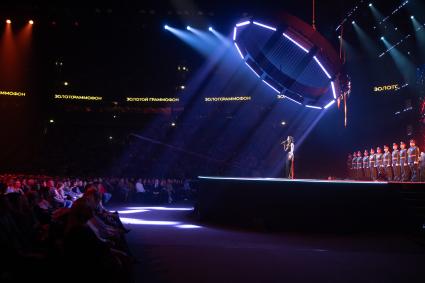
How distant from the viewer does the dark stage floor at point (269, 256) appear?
14.3 ft

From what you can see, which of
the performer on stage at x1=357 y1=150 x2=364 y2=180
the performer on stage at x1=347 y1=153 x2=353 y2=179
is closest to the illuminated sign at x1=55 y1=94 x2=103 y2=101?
the performer on stage at x1=347 y1=153 x2=353 y2=179

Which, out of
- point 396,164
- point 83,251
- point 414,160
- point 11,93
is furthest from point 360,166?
point 11,93

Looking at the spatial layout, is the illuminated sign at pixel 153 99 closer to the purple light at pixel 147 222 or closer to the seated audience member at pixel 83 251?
the purple light at pixel 147 222

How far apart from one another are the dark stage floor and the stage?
0.35 m

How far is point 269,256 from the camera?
17.7ft

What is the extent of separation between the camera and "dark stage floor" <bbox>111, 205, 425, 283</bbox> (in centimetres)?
435

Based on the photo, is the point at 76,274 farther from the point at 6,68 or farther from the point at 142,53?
the point at 6,68

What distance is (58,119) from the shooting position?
2245 centimetres

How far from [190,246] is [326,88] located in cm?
518

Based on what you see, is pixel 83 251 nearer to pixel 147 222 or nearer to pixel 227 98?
pixel 147 222

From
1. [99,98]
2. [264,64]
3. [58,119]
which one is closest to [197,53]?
[99,98]

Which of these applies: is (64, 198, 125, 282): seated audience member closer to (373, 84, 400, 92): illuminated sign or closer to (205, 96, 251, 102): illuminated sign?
(373, 84, 400, 92): illuminated sign

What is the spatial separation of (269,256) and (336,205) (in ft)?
10.0

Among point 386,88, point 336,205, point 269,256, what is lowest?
point 269,256
